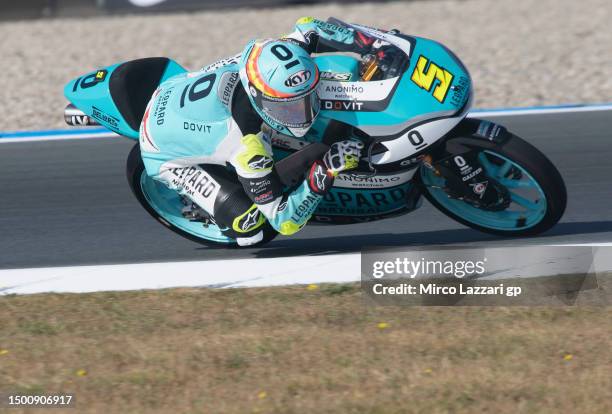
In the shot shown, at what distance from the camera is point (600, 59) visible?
10.9 meters

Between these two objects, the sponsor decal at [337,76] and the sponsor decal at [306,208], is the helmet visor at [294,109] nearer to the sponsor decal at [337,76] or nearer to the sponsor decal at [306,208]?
the sponsor decal at [337,76]

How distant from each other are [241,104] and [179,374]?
1.69 metres

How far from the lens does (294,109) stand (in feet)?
18.2

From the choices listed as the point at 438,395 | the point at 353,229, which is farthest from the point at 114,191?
the point at 438,395

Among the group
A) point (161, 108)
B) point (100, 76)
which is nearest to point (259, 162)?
point (161, 108)

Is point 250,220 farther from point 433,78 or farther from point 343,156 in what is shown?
point 433,78

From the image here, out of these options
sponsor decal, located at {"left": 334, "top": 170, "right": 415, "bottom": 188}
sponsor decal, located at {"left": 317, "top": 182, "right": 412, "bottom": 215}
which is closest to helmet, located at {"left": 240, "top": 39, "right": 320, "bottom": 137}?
sponsor decal, located at {"left": 334, "top": 170, "right": 415, "bottom": 188}

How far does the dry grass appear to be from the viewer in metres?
4.66

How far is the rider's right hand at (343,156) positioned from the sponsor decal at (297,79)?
43 cm

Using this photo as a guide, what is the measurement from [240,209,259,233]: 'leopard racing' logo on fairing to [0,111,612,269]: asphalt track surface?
0.43 m

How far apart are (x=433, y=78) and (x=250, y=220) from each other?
1.45 meters

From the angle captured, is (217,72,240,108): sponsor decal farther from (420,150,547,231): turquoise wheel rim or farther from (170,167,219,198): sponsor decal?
(420,150,547,231): turquoise wheel rim

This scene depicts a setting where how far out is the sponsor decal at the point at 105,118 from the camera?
6.56 m

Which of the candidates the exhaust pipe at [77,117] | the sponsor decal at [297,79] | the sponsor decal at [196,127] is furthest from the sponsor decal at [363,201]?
the exhaust pipe at [77,117]
